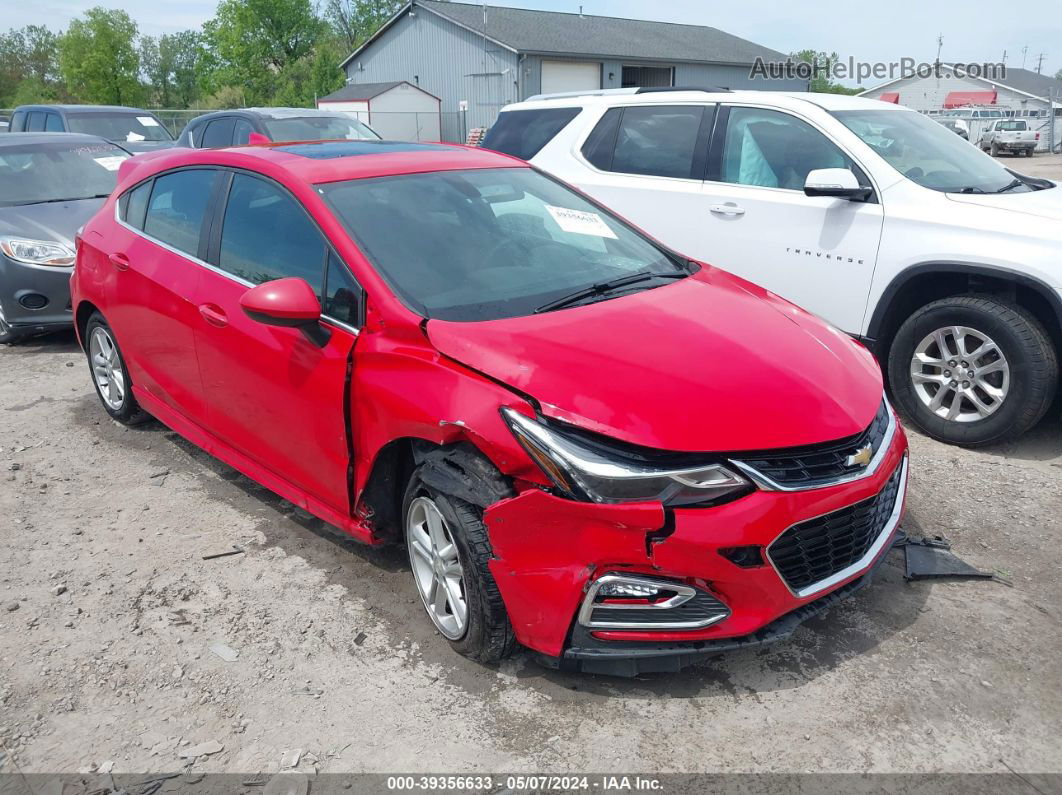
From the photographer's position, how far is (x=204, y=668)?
3.01 meters

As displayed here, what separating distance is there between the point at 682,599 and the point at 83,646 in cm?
222

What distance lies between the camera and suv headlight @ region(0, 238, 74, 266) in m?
6.90

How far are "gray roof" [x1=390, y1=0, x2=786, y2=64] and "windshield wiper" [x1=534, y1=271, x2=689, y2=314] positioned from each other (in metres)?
32.9

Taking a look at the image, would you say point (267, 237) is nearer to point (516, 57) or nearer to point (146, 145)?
point (146, 145)

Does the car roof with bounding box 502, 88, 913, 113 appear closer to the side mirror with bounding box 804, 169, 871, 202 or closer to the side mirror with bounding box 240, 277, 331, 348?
the side mirror with bounding box 804, 169, 871, 202

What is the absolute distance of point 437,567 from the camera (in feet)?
9.84

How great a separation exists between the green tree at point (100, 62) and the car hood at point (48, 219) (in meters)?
54.8

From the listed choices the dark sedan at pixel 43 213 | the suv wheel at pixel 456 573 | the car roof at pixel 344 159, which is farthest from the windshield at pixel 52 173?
the suv wheel at pixel 456 573

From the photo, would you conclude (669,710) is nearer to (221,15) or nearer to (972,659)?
(972,659)

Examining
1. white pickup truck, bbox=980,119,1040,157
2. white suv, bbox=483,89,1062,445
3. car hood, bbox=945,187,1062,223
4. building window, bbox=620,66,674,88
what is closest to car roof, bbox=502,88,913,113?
white suv, bbox=483,89,1062,445

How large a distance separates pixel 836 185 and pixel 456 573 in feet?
10.8

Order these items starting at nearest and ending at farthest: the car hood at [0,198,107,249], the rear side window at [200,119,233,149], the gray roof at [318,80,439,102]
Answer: the car hood at [0,198,107,249], the rear side window at [200,119,233,149], the gray roof at [318,80,439,102]

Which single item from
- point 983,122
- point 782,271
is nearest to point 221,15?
point 983,122

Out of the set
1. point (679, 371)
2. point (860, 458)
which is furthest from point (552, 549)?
point (860, 458)
